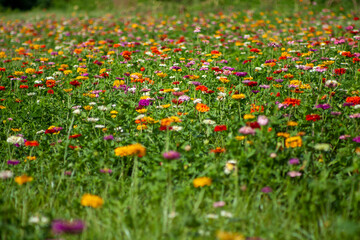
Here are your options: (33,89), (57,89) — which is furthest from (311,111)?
(33,89)

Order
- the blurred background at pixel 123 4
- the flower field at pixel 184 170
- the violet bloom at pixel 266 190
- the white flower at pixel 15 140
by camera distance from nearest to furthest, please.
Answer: the flower field at pixel 184 170
the violet bloom at pixel 266 190
the white flower at pixel 15 140
the blurred background at pixel 123 4

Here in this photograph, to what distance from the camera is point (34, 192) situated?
2367 millimetres

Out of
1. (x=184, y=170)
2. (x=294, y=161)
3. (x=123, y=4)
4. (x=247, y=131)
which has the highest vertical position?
(x=123, y=4)

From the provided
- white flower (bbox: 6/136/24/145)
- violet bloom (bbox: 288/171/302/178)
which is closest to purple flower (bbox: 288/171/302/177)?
violet bloom (bbox: 288/171/302/178)

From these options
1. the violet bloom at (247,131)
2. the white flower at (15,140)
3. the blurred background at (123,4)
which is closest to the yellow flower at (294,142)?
Result: the violet bloom at (247,131)

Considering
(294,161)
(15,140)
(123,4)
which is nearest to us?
(294,161)

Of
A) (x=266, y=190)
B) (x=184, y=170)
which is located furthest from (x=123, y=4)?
(x=266, y=190)

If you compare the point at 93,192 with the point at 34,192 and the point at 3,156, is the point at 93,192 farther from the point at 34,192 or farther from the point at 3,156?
the point at 3,156

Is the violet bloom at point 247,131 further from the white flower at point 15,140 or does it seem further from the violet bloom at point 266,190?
the white flower at point 15,140

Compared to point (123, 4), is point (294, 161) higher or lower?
lower

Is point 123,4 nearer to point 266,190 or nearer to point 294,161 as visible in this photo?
point 294,161

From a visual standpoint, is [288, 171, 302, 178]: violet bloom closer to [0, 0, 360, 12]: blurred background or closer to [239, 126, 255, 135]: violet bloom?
[239, 126, 255, 135]: violet bloom

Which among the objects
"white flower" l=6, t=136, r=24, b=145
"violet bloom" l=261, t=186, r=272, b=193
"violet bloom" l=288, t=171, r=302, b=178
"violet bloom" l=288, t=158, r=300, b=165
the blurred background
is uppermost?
the blurred background

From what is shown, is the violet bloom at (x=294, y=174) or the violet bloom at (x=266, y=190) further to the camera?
the violet bloom at (x=294, y=174)
